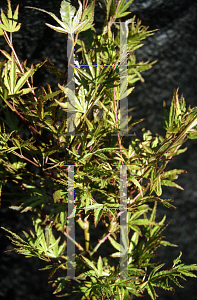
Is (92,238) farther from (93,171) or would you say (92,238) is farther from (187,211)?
(93,171)

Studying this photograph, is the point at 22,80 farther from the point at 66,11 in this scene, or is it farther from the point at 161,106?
the point at 161,106

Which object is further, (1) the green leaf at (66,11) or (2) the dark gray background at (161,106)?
(2) the dark gray background at (161,106)

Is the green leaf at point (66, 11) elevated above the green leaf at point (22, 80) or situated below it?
above

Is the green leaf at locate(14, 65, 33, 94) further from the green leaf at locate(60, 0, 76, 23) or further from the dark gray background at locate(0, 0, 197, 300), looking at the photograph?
the dark gray background at locate(0, 0, 197, 300)

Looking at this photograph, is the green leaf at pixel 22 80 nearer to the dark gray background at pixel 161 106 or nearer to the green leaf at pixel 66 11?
the green leaf at pixel 66 11

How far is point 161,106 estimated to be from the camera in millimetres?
1103

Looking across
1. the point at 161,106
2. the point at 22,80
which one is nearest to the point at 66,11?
the point at 22,80

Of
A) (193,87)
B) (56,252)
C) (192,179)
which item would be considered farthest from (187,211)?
(56,252)

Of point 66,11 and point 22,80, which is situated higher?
point 66,11

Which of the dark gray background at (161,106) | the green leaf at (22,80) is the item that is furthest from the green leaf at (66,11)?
the dark gray background at (161,106)

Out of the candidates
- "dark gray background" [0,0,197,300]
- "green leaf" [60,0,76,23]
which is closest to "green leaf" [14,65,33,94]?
"green leaf" [60,0,76,23]

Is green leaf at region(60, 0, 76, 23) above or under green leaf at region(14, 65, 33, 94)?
above

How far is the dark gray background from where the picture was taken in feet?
3.53

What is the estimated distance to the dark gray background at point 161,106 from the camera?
Result: 1.08 m
